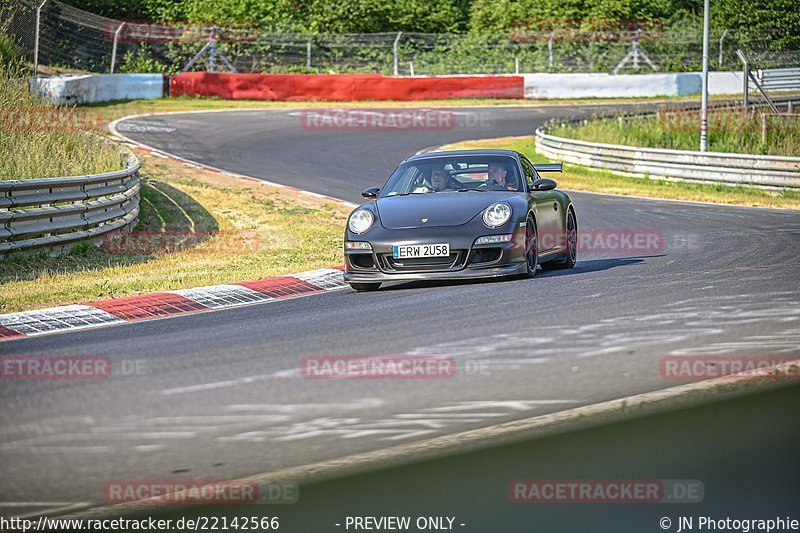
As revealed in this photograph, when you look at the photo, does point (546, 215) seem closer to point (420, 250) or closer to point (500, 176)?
point (500, 176)

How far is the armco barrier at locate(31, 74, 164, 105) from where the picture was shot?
31.8 metres

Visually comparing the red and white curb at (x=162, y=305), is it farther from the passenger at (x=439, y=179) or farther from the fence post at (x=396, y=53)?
the fence post at (x=396, y=53)

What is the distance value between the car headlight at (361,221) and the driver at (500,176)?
4.89 feet

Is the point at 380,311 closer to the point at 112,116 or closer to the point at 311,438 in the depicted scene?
the point at 311,438

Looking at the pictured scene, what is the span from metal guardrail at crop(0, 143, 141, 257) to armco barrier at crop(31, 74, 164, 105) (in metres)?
14.3

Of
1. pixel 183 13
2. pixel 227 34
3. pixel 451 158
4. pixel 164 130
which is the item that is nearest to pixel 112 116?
pixel 164 130

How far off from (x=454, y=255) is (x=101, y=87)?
27.9 meters

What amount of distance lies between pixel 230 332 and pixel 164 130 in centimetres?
2364

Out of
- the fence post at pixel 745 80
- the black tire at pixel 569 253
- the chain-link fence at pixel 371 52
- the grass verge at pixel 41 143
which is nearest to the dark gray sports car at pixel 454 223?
the black tire at pixel 569 253

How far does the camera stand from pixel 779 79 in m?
36.6

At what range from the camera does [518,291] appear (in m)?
9.95

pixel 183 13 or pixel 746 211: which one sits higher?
pixel 183 13

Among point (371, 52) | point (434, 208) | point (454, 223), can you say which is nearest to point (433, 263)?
point (454, 223)

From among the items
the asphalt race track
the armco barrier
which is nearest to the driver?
the asphalt race track
